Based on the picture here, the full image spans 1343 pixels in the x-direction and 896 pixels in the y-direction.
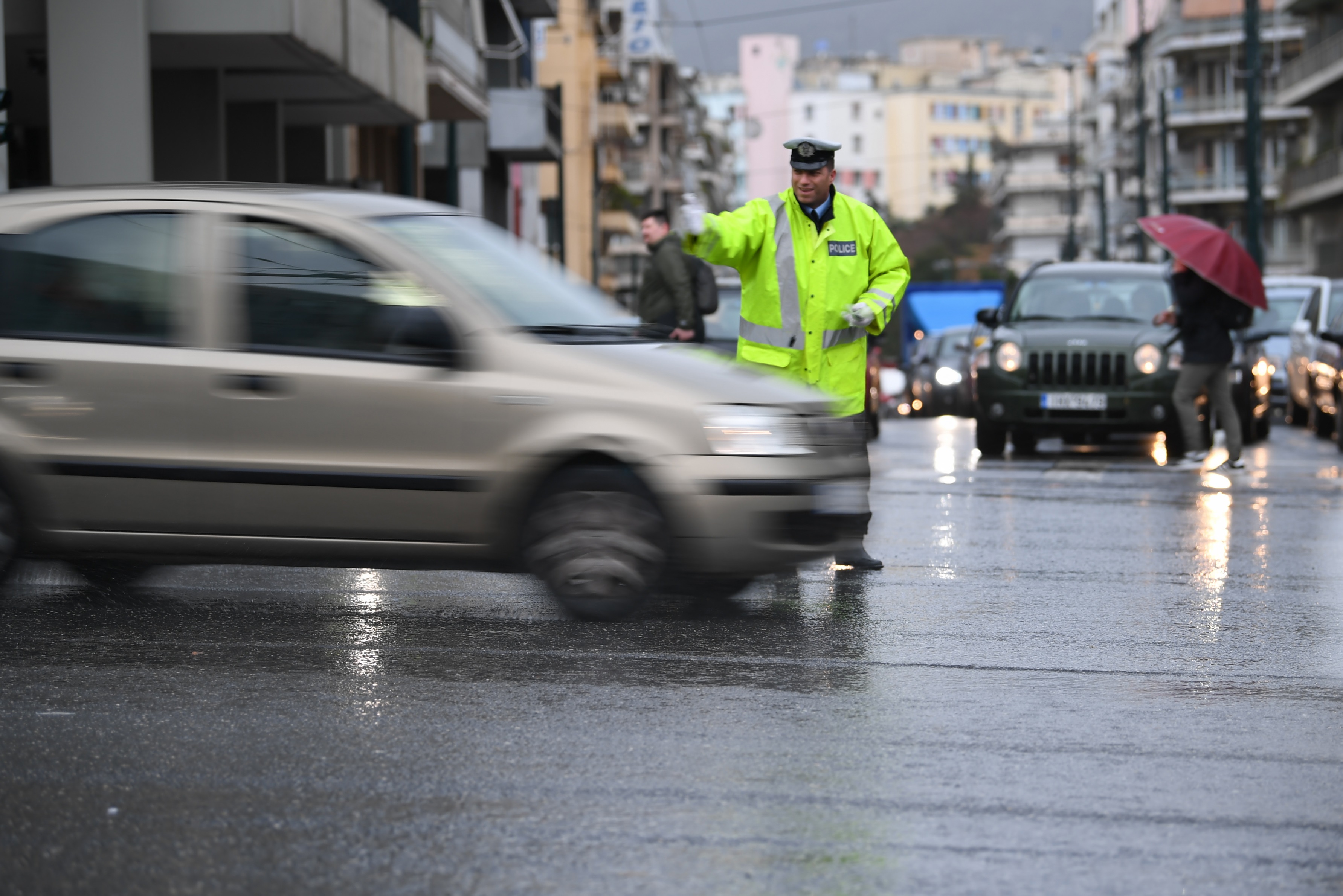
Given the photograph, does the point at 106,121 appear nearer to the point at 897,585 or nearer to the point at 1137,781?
the point at 897,585

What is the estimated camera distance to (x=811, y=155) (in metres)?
8.60

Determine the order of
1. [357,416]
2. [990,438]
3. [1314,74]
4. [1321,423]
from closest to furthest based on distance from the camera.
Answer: [357,416] → [990,438] → [1321,423] → [1314,74]

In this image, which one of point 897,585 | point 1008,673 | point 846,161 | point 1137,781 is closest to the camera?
point 1137,781

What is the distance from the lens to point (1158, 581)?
29.1 feet

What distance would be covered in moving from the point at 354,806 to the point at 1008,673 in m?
2.54

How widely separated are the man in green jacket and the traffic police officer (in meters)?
5.84

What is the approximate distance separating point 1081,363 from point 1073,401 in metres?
0.32

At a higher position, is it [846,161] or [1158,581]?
[846,161]

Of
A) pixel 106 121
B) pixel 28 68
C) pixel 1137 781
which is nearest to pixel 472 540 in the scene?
pixel 1137 781

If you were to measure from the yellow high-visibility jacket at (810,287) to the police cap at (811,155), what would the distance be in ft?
0.56

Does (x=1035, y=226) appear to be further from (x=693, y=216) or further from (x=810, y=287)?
(x=693, y=216)

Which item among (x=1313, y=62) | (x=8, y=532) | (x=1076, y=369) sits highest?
(x=1313, y=62)

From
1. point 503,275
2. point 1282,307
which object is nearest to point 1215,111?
point 1282,307

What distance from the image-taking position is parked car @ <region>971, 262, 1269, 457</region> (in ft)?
54.8
